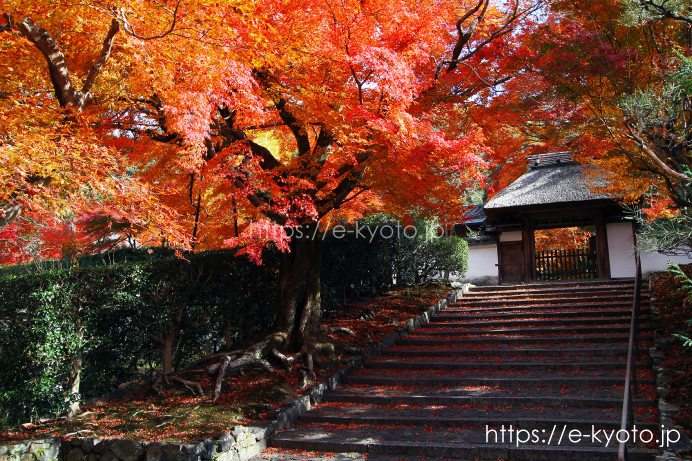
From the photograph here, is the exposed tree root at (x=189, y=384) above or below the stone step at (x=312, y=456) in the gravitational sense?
above

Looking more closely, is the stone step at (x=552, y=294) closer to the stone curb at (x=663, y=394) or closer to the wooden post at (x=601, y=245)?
the stone curb at (x=663, y=394)

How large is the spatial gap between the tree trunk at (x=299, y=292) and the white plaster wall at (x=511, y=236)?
9.89 metres

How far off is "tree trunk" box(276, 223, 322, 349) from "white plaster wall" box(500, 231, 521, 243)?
9.89 metres

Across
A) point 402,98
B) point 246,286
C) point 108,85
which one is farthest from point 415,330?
point 108,85

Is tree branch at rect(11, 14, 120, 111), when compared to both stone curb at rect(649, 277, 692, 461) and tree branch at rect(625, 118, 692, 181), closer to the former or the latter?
tree branch at rect(625, 118, 692, 181)

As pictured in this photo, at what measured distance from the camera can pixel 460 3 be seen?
9953mm

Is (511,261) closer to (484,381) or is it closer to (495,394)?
(484,381)

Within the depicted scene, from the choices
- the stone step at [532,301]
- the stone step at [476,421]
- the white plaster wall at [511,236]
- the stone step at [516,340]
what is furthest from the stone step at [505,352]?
the white plaster wall at [511,236]

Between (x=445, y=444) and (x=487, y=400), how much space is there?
60.9 inches

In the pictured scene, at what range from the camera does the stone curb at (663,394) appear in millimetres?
4748

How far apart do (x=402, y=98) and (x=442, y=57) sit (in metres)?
2.89

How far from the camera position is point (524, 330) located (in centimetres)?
1029

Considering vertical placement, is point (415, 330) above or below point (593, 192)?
below

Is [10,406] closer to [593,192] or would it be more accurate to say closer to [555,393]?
[555,393]
